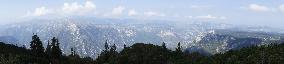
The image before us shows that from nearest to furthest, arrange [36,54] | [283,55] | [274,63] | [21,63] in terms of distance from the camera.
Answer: [21,63], [274,63], [283,55], [36,54]

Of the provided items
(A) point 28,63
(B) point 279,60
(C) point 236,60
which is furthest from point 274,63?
(A) point 28,63

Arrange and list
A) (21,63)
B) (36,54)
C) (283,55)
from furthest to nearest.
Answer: (36,54), (283,55), (21,63)

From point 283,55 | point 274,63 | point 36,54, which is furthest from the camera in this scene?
point 36,54

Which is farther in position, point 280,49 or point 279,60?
point 280,49

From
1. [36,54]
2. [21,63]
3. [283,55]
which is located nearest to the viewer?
[21,63]

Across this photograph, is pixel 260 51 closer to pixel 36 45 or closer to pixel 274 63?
pixel 274 63

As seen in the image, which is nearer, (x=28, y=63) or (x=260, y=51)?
(x=28, y=63)

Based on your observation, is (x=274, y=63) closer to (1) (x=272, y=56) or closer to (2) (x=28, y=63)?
(1) (x=272, y=56)

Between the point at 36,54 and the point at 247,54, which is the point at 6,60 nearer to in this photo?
the point at 36,54

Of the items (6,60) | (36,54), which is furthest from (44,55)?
(6,60)
